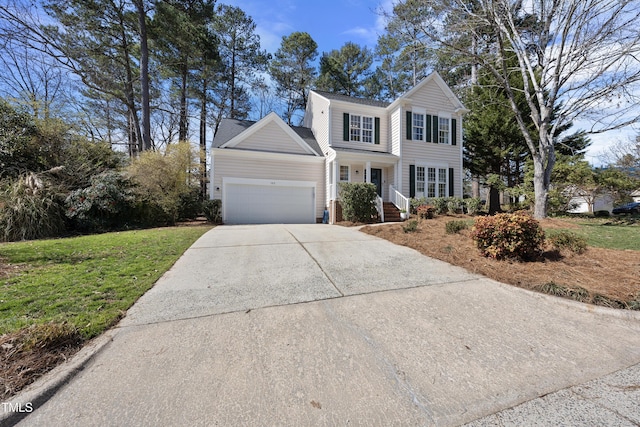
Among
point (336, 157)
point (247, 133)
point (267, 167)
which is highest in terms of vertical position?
point (247, 133)

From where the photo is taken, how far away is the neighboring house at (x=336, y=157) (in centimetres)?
1229

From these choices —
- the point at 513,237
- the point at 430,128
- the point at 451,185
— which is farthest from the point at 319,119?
the point at 513,237

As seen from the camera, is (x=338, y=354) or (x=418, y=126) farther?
(x=418, y=126)

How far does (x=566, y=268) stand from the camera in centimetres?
430

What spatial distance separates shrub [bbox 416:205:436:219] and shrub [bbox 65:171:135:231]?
12.3 metres

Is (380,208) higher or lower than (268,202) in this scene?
lower

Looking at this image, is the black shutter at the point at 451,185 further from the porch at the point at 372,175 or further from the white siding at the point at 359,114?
the white siding at the point at 359,114

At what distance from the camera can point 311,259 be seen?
5.09 meters

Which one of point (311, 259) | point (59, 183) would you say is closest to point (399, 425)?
point (311, 259)

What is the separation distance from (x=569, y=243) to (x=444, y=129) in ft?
36.6

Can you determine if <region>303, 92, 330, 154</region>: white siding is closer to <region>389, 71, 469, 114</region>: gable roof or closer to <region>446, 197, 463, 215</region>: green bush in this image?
<region>389, 71, 469, 114</region>: gable roof

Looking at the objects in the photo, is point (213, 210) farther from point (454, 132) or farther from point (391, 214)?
point (454, 132)

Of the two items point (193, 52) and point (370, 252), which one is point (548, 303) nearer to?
point (370, 252)

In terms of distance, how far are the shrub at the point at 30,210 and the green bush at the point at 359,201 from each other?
10.6 metres
